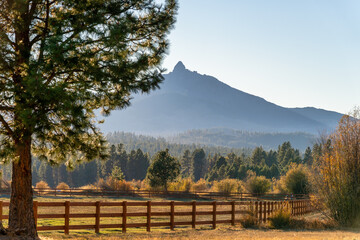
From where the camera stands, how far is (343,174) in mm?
20031

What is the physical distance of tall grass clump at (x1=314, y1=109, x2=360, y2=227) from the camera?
19.7m

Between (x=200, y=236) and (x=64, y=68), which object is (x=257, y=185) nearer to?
(x=200, y=236)

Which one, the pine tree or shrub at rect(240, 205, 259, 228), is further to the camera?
shrub at rect(240, 205, 259, 228)

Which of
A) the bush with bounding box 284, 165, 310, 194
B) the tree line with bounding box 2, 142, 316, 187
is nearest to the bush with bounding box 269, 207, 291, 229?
the bush with bounding box 284, 165, 310, 194

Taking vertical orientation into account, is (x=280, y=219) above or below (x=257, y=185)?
above

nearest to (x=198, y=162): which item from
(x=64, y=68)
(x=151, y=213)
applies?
(x=151, y=213)

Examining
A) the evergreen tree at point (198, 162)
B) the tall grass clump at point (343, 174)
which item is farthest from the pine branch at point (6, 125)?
the evergreen tree at point (198, 162)

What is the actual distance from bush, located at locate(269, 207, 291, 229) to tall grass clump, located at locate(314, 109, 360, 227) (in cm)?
214

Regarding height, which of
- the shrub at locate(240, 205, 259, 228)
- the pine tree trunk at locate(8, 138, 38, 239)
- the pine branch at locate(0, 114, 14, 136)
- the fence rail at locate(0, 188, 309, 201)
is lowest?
the fence rail at locate(0, 188, 309, 201)

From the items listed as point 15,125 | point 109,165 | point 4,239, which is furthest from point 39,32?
point 109,165

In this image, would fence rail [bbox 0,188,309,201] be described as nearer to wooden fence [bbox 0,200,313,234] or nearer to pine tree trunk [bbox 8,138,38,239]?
wooden fence [bbox 0,200,313,234]

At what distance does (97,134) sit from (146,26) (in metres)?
3.52

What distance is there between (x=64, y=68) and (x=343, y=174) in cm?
1494

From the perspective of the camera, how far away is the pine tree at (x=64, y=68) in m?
9.26
